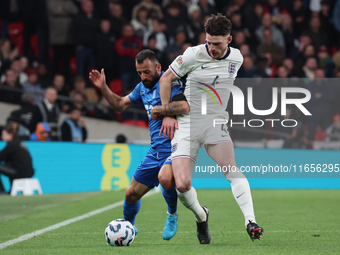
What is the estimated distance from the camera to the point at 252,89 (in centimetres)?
1286

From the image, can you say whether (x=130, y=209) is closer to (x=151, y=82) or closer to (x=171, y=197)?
(x=171, y=197)

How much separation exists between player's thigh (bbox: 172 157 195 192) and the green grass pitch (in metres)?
0.56

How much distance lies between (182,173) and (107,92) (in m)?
1.37

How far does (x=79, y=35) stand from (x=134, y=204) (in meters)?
9.87

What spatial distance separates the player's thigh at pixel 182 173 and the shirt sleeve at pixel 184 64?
850 millimetres

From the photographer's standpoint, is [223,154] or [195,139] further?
[195,139]

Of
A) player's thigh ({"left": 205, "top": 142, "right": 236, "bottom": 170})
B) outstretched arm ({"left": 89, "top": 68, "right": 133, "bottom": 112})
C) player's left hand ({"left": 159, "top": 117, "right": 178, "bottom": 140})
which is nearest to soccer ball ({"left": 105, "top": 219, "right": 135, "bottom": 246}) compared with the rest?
player's left hand ({"left": 159, "top": 117, "right": 178, "bottom": 140})

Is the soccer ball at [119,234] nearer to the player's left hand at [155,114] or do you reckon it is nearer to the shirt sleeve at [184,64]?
the player's left hand at [155,114]

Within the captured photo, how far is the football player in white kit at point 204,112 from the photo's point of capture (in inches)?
199

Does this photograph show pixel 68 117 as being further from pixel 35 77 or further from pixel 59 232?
pixel 59 232

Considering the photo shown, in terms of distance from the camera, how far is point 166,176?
17.4ft

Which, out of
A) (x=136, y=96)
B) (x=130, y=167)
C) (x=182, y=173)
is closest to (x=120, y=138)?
(x=130, y=167)

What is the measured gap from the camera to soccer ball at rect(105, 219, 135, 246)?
17.1 ft

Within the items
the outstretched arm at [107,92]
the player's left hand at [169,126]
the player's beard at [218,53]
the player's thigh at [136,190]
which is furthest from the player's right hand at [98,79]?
the player's beard at [218,53]
